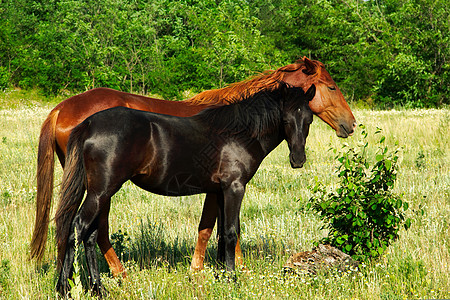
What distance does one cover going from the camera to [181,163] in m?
3.71

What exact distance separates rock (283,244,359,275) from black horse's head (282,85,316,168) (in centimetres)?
97

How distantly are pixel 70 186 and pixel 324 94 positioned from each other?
4.00 meters

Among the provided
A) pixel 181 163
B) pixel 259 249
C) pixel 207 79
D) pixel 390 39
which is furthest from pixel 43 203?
pixel 390 39

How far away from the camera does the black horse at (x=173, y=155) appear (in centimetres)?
345

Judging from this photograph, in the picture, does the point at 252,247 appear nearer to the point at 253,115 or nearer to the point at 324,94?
the point at 253,115

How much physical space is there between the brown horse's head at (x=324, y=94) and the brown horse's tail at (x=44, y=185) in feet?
10.6

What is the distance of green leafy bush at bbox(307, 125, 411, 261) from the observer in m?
4.20

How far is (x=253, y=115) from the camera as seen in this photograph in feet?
13.3

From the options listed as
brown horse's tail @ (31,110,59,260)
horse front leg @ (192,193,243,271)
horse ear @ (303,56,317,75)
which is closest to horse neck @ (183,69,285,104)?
horse ear @ (303,56,317,75)

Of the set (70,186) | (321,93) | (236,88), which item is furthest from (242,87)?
(70,186)

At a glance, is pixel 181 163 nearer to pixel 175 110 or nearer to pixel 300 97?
pixel 300 97

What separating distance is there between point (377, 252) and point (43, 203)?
3.61 metres

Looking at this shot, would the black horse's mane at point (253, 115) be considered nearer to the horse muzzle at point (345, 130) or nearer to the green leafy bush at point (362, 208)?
the green leafy bush at point (362, 208)

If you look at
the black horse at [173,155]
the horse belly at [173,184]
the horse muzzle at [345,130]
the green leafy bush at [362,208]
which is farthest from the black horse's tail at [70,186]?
the horse muzzle at [345,130]
